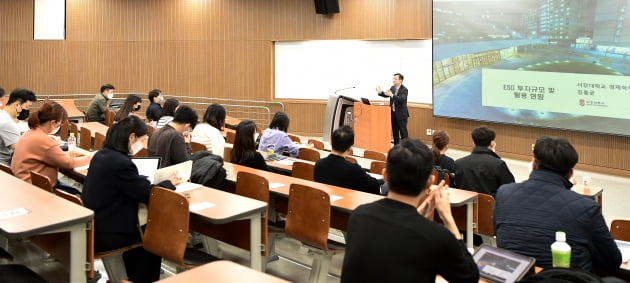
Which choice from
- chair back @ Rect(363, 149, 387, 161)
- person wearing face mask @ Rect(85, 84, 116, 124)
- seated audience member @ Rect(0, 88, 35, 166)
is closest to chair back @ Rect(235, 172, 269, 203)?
seated audience member @ Rect(0, 88, 35, 166)

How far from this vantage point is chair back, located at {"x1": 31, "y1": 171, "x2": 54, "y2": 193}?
4559 mm

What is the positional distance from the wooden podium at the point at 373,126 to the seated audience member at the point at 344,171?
585 centimetres

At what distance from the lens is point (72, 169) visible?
5.42m

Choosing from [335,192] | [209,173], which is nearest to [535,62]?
[335,192]

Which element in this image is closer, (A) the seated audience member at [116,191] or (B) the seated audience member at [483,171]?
(A) the seated audience member at [116,191]

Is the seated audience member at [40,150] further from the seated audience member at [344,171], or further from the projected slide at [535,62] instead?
the projected slide at [535,62]

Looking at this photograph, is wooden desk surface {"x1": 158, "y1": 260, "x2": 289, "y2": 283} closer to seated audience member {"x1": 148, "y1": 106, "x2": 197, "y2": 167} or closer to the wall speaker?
seated audience member {"x1": 148, "y1": 106, "x2": 197, "y2": 167}

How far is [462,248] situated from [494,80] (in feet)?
30.2

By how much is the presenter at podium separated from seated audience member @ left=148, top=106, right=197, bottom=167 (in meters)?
6.28

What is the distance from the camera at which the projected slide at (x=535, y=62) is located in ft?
30.8

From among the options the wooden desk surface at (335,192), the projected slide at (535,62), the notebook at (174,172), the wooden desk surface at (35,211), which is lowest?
the wooden desk surface at (335,192)

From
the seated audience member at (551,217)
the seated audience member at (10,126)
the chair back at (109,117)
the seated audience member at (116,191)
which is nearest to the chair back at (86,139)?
the seated audience member at (10,126)

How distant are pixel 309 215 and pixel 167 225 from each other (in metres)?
1.03

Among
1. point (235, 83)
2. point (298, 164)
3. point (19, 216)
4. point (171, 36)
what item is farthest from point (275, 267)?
point (171, 36)
